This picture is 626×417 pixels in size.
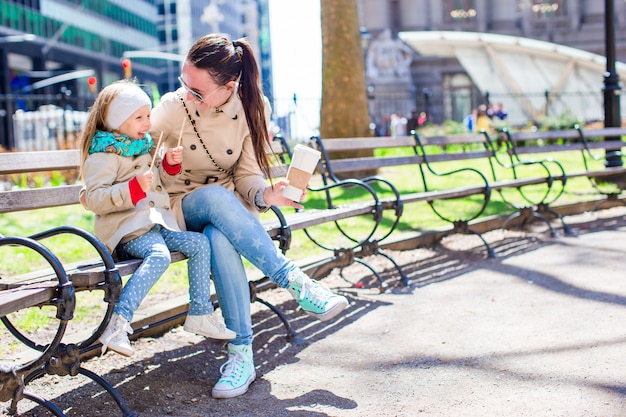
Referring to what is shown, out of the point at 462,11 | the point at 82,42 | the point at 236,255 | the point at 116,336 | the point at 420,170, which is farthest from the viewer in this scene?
the point at 82,42

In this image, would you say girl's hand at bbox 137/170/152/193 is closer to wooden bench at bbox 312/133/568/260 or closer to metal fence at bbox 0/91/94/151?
wooden bench at bbox 312/133/568/260

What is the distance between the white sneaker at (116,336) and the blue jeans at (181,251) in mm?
231

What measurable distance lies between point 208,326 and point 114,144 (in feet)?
2.84

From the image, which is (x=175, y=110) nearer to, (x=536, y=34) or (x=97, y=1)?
(x=536, y=34)

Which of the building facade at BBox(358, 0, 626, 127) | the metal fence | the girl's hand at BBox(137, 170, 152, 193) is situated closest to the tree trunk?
the metal fence

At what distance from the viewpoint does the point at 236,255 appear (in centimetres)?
360

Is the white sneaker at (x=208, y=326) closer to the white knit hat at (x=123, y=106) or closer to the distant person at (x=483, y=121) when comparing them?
the white knit hat at (x=123, y=106)

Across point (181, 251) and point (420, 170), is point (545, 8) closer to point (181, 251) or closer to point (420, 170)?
point (420, 170)

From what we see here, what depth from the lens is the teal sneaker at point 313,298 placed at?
11.9 ft

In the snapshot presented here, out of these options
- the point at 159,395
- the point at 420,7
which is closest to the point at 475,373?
the point at 159,395

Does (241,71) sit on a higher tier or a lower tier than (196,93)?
higher

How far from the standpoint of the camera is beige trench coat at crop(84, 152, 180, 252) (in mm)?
3283

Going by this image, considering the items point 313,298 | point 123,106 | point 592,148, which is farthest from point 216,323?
point 592,148

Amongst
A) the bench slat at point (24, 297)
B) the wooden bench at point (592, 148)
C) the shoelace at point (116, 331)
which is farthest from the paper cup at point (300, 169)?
the wooden bench at point (592, 148)
